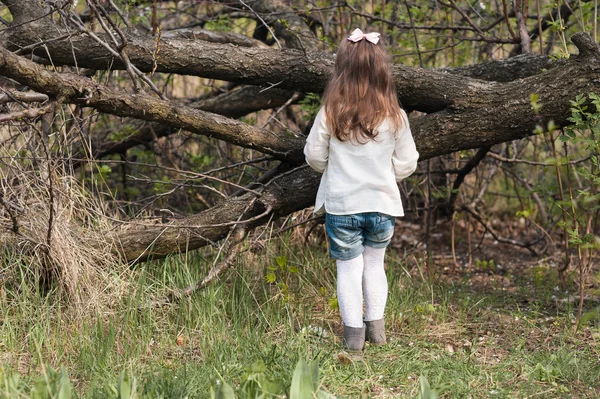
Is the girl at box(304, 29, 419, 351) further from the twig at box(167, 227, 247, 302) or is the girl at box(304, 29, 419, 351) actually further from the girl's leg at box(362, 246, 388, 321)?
the twig at box(167, 227, 247, 302)

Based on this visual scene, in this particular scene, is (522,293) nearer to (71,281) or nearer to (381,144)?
(381,144)

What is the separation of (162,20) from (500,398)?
4.14m

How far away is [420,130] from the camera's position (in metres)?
4.13

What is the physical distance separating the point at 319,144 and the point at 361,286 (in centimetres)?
76

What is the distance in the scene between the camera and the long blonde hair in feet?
12.0

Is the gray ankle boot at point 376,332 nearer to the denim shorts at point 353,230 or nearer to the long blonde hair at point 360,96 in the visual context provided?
the denim shorts at point 353,230

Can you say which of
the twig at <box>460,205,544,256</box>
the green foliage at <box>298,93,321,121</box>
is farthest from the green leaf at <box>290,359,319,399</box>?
the twig at <box>460,205,544,256</box>

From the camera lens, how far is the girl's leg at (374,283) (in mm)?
3877

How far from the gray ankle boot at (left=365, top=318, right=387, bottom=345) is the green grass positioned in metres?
0.07

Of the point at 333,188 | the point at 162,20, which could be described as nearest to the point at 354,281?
the point at 333,188

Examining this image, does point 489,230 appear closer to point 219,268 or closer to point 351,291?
point 351,291

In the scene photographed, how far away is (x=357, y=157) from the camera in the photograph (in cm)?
368

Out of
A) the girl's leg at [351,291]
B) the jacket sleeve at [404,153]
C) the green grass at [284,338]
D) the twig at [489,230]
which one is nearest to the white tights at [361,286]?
the girl's leg at [351,291]

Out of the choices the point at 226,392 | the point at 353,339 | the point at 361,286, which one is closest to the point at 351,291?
the point at 361,286
